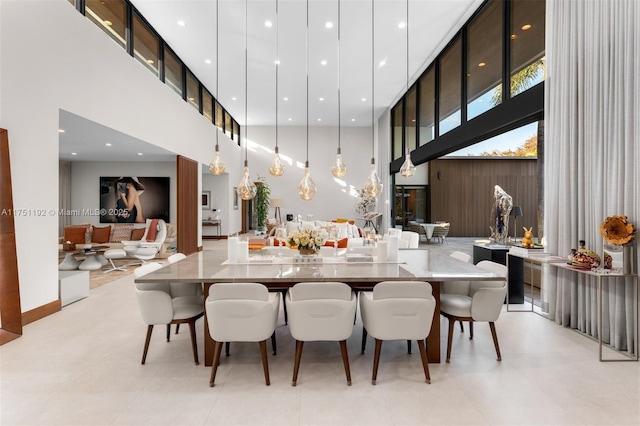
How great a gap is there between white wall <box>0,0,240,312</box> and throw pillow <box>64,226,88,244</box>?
12.8ft

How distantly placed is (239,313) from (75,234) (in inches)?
292

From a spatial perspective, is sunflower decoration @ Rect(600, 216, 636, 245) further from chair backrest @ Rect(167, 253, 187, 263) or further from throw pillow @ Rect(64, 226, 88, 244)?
throw pillow @ Rect(64, 226, 88, 244)

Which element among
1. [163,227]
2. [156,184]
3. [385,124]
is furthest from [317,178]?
[163,227]

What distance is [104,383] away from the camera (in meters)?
2.46

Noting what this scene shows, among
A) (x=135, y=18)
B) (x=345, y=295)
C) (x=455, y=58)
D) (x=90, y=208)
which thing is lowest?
(x=345, y=295)

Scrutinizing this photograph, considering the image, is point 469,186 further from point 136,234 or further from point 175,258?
point 175,258

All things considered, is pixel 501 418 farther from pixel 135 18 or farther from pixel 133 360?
pixel 135 18

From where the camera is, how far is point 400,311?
242 cm

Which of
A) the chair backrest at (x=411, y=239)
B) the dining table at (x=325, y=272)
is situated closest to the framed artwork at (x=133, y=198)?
the dining table at (x=325, y=272)

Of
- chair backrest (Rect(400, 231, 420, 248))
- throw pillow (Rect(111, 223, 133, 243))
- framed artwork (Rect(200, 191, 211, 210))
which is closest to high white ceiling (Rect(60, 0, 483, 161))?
throw pillow (Rect(111, 223, 133, 243))

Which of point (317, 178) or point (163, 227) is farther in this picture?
point (317, 178)

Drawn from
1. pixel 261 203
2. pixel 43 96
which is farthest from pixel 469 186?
pixel 43 96

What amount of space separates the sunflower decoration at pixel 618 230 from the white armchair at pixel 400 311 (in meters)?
1.85

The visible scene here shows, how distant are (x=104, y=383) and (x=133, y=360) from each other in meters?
0.38
